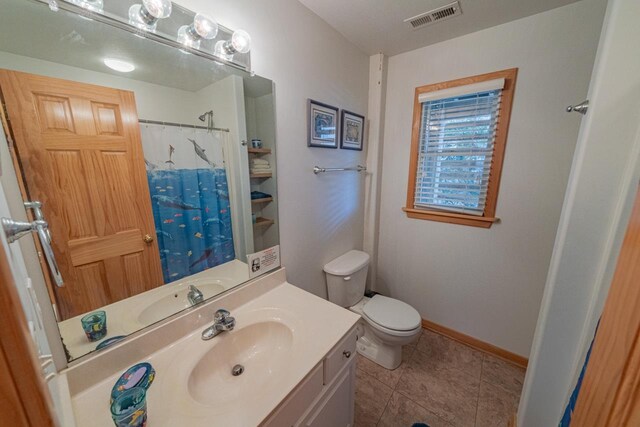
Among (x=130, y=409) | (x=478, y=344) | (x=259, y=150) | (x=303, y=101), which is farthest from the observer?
(x=478, y=344)

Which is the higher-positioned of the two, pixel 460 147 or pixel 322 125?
pixel 322 125

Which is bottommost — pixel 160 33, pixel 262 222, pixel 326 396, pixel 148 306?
pixel 326 396

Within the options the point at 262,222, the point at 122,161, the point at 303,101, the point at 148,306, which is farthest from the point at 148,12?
the point at 148,306

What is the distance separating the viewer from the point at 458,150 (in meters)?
1.73

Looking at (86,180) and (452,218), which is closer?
(86,180)

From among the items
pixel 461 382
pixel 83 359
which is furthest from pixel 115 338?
pixel 461 382

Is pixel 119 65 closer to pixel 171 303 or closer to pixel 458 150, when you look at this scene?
pixel 171 303

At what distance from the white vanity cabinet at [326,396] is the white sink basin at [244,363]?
0.08m

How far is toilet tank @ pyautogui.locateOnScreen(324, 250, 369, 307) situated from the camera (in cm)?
170

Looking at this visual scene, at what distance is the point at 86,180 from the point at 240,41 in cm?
77

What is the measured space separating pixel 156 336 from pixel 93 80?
0.88 m

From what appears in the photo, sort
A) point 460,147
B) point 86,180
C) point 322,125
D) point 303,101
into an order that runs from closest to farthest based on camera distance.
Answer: point 86,180, point 303,101, point 322,125, point 460,147

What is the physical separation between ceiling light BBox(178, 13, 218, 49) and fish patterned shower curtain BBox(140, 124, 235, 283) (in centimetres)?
34

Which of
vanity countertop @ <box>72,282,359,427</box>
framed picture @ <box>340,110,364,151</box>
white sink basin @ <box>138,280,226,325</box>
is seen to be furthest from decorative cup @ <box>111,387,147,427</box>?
framed picture @ <box>340,110,364,151</box>
